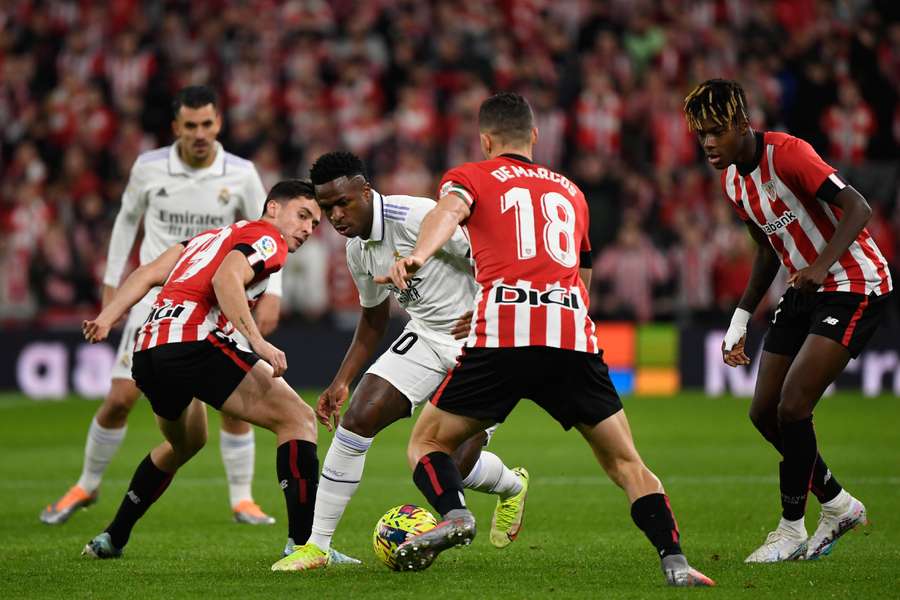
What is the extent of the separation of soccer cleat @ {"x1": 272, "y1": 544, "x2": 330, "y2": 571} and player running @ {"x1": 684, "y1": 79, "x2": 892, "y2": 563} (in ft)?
7.03

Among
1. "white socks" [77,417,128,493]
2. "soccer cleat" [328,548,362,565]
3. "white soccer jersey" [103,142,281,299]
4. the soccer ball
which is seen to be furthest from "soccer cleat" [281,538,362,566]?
"white soccer jersey" [103,142,281,299]

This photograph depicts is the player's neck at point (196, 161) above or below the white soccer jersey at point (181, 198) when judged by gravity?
above

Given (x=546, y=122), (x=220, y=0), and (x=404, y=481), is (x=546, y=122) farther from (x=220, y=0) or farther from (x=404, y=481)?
(x=404, y=481)

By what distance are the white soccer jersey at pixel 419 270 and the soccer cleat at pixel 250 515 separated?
222 cm

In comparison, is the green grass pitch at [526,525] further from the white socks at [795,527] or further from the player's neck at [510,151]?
the player's neck at [510,151]

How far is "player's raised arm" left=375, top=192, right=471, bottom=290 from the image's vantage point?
5.28m

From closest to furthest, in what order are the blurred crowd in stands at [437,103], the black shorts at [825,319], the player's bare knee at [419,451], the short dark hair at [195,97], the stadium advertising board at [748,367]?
the player's bare knee at [419,451]
the black shorts at [825,319]
the short dark hair at [195,97]
the stadium advertising board at [748,367]
the blurred crowd in stands at [437,103]

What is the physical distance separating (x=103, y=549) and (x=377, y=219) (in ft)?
7.45

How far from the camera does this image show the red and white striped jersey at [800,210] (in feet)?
21.3

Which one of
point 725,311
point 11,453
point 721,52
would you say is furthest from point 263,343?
point 721,52

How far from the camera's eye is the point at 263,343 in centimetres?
620

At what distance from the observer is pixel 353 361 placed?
274 inches

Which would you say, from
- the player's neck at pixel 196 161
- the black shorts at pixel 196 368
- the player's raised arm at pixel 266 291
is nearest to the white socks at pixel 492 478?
the black shorts at pixel 196 368

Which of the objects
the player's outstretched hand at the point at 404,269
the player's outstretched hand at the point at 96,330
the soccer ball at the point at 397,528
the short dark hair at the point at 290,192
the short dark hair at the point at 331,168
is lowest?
the soccer ball at the point at 397,528
